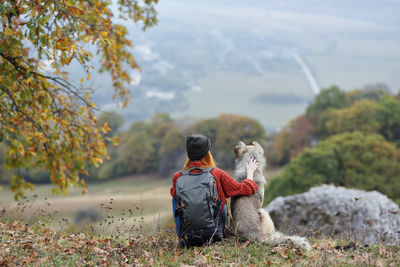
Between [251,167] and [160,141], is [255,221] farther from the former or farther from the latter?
[160,141]

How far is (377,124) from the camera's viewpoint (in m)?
53.3

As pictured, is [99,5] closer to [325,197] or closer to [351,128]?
[325,197]

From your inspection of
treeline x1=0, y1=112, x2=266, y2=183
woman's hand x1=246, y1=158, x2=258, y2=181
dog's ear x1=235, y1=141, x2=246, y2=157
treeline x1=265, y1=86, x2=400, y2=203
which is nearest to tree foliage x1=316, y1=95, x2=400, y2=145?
treeline x1=265, y1=86, x2=400, y2=203

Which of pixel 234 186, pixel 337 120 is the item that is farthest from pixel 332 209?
pixel 337 120

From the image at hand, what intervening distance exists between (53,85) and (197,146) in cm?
481

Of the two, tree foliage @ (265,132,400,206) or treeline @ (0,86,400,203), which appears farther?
treeline @ (0,86,400,203)

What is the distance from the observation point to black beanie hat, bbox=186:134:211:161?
5.63 m

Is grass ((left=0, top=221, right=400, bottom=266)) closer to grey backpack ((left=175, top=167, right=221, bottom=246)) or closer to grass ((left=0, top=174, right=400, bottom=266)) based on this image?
grass ((left=0, top=174, right=400, bottom=266))

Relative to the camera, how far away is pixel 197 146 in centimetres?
566

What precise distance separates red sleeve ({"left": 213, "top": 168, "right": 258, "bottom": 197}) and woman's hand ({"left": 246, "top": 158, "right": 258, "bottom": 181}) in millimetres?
237

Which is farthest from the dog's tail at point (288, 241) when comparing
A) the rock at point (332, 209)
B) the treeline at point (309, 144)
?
the treeline at point (309, 144)

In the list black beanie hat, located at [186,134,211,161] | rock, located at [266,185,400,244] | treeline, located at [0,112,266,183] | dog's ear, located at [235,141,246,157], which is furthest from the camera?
treeline, located at [0,112,266,183]

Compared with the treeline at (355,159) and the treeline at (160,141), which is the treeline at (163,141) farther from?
the treeline at (355,159)

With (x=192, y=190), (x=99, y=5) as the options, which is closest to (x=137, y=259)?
(x=192, y=190)
